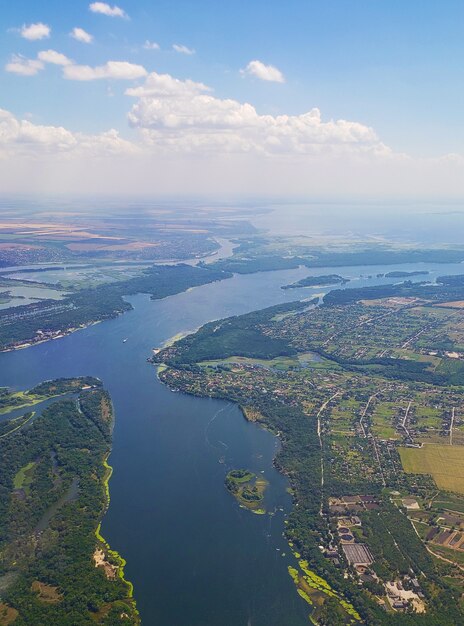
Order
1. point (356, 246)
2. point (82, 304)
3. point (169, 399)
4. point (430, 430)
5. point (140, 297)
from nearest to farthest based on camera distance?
1. point (430, 430)
2. point (169, 399)
3. point (82, 304)
4. point (140, 297)
5. point (356, 246)

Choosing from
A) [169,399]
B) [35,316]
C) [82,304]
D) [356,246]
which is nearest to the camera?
[169,399]

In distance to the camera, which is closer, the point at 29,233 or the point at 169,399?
the point at 169,399

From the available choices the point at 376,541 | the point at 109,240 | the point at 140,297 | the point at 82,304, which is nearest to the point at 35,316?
the point at 82,304

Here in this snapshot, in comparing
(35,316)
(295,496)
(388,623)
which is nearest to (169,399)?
(295,496)

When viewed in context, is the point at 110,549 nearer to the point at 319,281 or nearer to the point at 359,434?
the point at 359,434

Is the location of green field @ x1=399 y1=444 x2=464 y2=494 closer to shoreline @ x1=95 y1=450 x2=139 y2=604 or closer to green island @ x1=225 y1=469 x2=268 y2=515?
green island @ x1=225 y1=469 x2=268 y2=515

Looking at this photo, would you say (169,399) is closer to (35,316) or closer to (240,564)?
(240,564)
